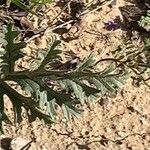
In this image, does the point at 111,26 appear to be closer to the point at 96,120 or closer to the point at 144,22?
the point at 144,22

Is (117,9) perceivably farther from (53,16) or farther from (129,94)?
(129,94)

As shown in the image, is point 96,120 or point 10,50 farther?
point 96,120

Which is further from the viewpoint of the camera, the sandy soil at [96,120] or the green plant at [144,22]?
the green plant at [144,22]

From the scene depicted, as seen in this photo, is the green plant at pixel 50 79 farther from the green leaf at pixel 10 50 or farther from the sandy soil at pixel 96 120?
the sandy soil at pixel 96 120

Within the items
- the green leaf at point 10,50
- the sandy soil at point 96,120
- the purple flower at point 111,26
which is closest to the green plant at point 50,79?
the green leaf at point 10,50

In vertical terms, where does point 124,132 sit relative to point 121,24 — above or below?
below

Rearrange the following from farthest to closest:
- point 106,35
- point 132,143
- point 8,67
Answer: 1. point 106,35
2. point 132,143
3. point 8,67

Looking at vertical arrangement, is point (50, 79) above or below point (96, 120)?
above

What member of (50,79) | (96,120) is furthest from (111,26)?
(50,79)

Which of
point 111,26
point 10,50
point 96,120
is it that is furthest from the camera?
point 111,26

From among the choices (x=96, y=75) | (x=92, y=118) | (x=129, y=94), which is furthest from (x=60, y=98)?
(x=129, y=94)

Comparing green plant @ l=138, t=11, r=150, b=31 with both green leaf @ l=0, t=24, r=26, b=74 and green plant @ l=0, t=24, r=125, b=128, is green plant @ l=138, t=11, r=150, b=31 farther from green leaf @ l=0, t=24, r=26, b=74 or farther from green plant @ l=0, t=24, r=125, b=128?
green leaf @ l=0, t=24, r=26, b=74
